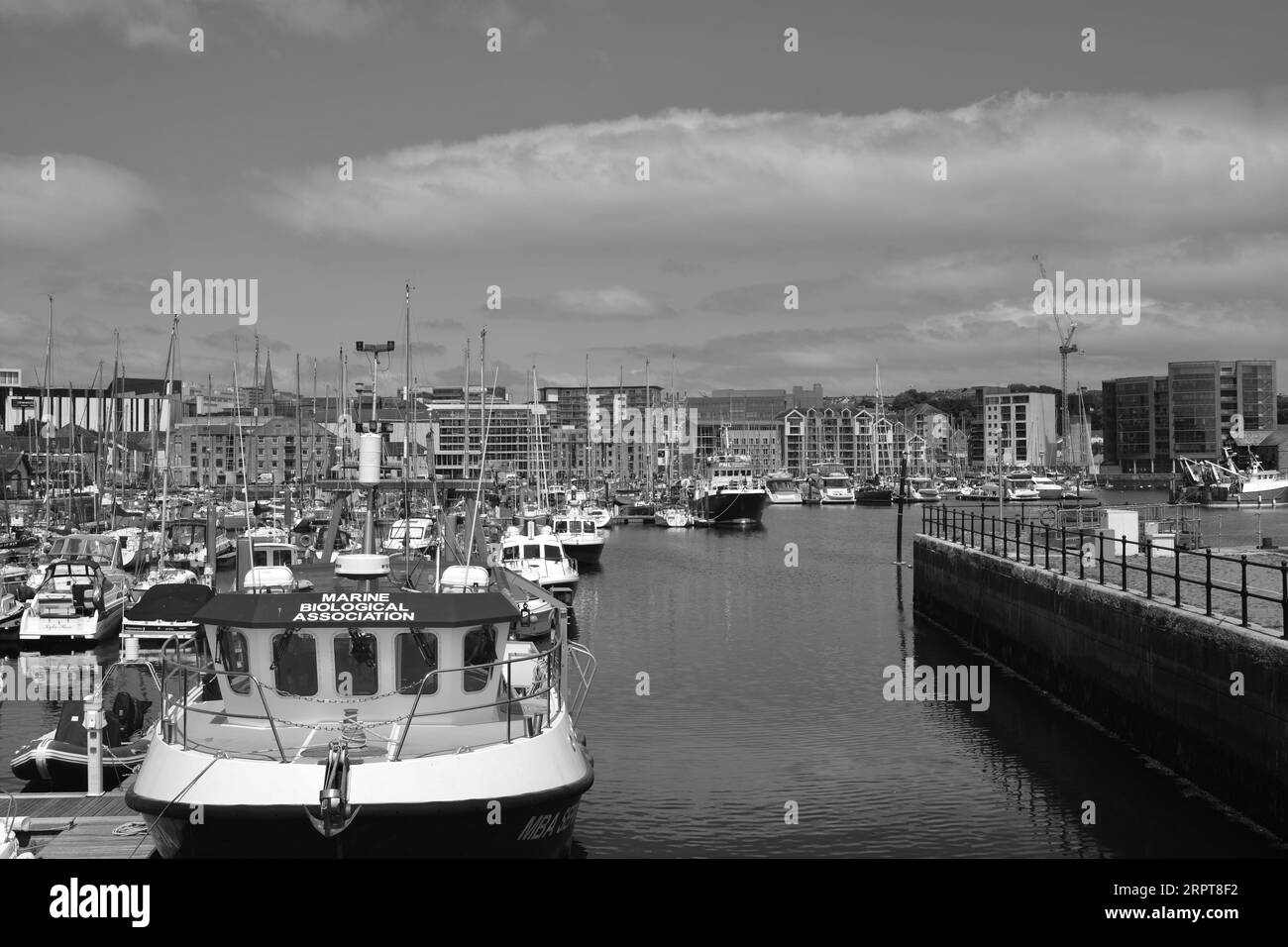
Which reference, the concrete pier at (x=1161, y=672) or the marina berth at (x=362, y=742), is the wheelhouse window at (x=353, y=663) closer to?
the marina berth at (x=362, y=742)

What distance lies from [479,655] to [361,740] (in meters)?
2.10

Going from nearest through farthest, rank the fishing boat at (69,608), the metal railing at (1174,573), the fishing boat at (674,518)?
the metal railing at (1174,573) → the fishing boat at (69,608) → the fishing boat at (674,518)

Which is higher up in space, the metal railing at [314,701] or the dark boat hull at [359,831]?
the metal railing at [314,701]

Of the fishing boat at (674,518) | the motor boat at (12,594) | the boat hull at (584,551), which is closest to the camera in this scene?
the motor boat at (12,594)

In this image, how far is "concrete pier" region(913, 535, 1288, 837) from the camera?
19547mm

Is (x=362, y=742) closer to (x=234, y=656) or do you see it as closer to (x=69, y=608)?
(x=234, y=656)

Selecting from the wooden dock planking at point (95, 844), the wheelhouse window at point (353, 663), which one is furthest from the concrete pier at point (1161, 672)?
the wooden dock planking at point (95, 844)

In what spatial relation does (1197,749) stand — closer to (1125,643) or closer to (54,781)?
(1125,643)

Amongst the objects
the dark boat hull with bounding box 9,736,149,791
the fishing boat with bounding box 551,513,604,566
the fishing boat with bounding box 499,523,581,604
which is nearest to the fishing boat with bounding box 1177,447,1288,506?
the fishing boat with bounding box 551,513,604,566

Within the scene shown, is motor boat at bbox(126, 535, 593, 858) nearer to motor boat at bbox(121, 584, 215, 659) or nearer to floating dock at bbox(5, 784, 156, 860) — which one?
floating dock at bbox(5, 784, 156, 860)

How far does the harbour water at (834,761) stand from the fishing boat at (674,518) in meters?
69.9

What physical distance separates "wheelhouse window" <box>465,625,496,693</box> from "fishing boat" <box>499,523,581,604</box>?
3589 cm

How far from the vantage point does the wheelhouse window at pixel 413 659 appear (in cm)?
1684
